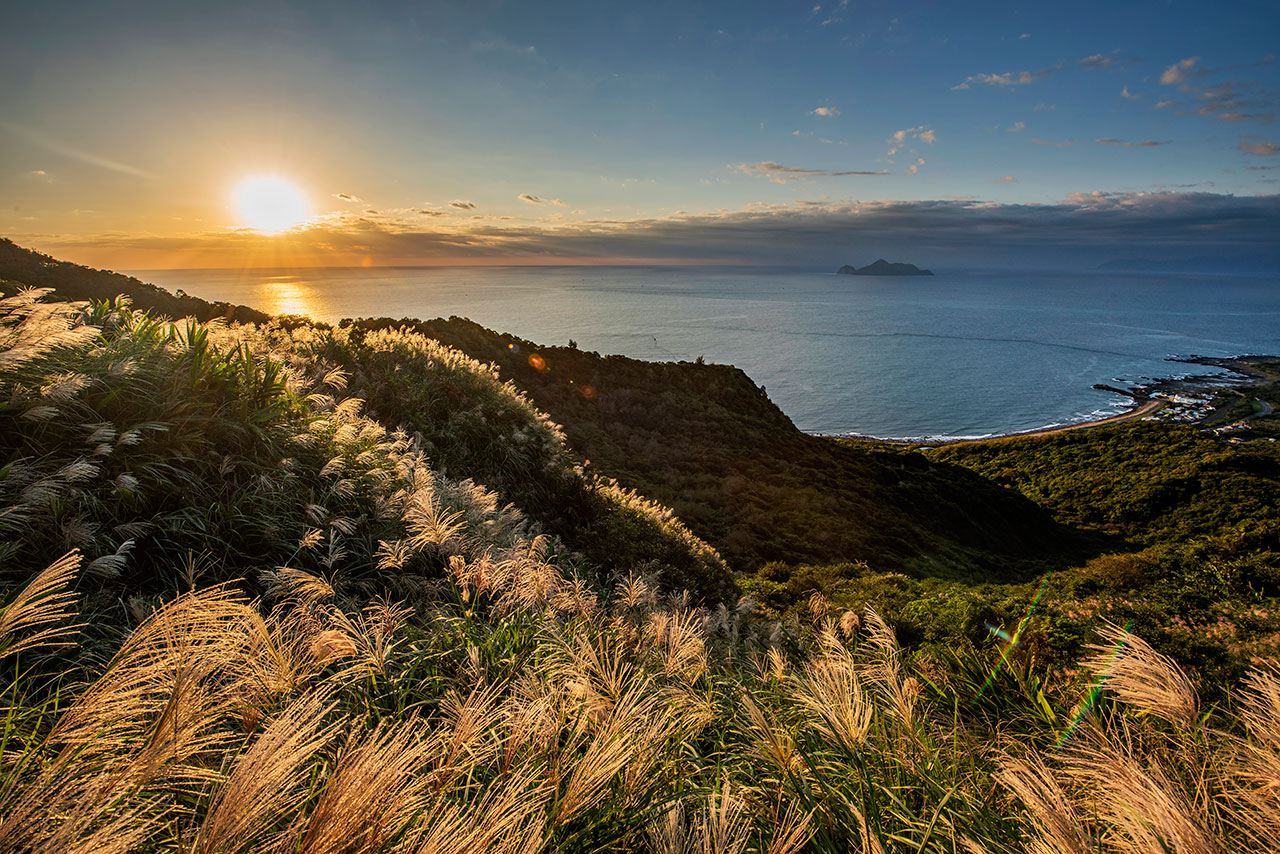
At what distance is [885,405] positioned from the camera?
77.2 metres

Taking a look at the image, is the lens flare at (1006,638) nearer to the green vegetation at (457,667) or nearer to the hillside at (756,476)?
the green vegetation at (457,667)

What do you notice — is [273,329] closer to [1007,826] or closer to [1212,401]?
[1007,826]

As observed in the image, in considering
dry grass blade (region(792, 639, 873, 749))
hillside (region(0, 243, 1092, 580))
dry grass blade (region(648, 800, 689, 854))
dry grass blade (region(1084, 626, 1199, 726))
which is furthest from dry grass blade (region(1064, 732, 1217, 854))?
hillside (region(0, 243, 1092, 580))

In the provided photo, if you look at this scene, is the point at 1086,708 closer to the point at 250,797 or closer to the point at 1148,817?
the point at 1148,817

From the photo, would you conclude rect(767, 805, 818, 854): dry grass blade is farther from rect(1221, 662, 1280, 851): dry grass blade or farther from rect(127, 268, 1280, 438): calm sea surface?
rect(127, 268, 1280, 438): calm sea surface

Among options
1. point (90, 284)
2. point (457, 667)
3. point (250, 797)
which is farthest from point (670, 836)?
point (90, 284)

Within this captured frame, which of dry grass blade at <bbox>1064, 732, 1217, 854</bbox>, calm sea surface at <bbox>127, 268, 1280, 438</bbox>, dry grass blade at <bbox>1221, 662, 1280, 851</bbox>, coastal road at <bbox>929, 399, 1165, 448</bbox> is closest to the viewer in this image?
dry grass blade at <bbox>1064, 732, 1217, 854</bbox>

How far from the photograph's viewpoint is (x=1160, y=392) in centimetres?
8575

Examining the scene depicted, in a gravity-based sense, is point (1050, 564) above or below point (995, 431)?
above

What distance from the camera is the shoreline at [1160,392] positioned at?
64625mm

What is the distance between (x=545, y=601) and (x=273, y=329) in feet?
27.0

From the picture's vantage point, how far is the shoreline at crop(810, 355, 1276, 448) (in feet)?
212

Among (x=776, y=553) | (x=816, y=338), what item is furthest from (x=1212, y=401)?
(x=776, y=553)

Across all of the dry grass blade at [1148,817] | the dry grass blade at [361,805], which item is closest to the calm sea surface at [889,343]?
the dry grass blade at [1148,817]
